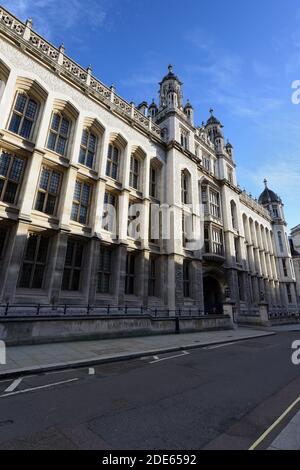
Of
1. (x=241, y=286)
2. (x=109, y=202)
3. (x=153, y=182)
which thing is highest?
(x=153, y=182)

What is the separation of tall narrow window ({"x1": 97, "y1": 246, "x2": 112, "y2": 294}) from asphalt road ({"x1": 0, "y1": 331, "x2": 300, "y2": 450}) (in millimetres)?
9021

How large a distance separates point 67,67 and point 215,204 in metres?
20.1

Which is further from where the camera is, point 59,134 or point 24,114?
point 59,134

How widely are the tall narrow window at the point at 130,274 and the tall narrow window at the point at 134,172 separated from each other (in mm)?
6011

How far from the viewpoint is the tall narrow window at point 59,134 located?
51.3 ft

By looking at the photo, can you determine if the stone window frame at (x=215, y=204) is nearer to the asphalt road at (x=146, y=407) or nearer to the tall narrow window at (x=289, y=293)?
the asphalt road at (x=146, y=407)

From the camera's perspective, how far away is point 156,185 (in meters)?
22.8

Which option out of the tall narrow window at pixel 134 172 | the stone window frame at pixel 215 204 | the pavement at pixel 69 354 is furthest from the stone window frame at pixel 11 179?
the stone window frame at pixel 215 204

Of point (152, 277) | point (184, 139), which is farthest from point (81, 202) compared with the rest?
point (184, 139)

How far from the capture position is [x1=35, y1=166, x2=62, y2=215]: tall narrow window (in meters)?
14.3

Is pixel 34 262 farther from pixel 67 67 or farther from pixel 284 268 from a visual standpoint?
pixel 284 268

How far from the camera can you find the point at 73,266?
1494cm

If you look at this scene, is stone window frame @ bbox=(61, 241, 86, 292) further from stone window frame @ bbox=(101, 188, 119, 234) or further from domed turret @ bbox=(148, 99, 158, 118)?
domed turret @ bbox=(148, 99, 158, 118)
